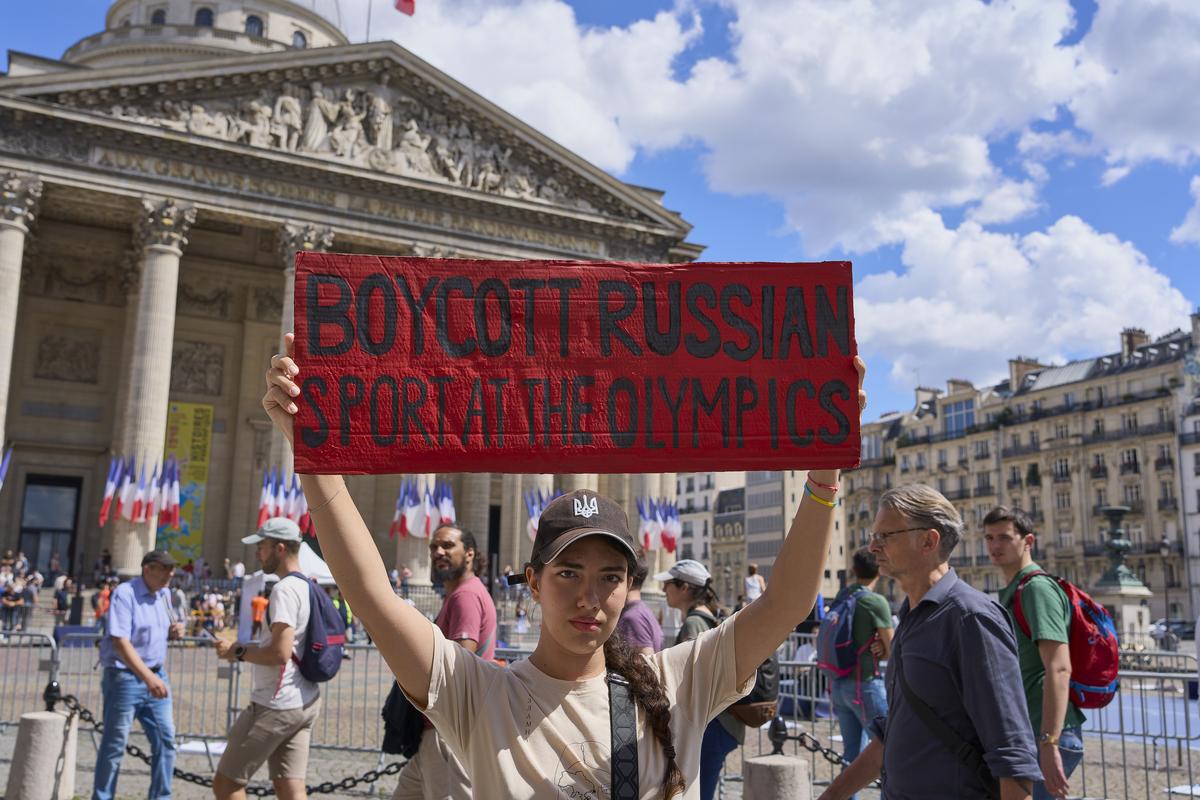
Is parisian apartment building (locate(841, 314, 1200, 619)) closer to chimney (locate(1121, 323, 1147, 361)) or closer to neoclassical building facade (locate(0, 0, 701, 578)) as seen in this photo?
chimney (locate(1121, 323, 1147, 361))

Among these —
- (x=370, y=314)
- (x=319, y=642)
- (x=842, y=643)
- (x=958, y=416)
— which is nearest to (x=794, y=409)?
(x=370, y=314)

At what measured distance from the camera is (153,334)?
96.4ft

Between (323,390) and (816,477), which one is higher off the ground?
(323,390)

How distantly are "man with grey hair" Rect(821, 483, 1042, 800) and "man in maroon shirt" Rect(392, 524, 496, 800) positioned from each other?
Answer: 2.04 m

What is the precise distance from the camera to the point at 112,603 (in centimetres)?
→ 696

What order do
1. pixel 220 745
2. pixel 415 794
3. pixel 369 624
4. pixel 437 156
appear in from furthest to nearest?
pixel 437 156
pixel 220 745
pixel 415 794
pixel 369 624

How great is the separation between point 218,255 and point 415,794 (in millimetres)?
34455

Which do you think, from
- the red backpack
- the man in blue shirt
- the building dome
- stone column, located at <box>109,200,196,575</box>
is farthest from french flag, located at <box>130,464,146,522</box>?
the red backpack

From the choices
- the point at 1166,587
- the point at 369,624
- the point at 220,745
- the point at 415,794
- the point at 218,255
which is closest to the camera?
the point at 369,624

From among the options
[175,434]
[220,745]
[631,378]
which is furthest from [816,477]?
[175,434]

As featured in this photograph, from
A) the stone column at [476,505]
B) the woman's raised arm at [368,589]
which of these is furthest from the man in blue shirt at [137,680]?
the stone column at [476,505]

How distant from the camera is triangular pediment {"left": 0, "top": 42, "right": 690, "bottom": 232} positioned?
1174 inches

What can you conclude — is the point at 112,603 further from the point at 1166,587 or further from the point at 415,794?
the point at 1166,587

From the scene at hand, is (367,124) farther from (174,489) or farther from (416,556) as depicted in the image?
(416,556)
